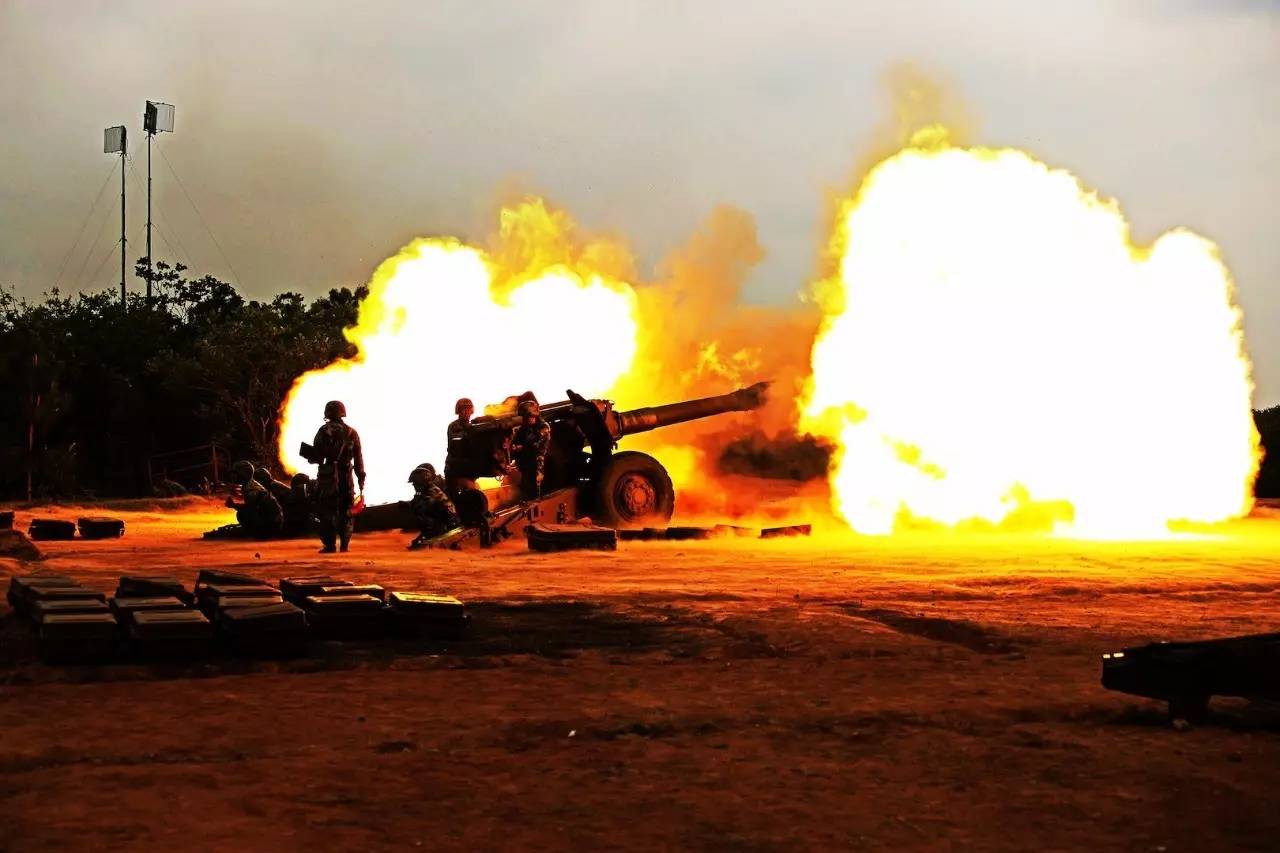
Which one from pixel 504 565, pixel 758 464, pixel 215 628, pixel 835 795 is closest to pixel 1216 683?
pixel 835 795

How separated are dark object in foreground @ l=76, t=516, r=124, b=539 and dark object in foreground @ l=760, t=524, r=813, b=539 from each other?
29.9 ft

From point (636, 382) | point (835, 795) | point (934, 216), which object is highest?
point (934, 216)

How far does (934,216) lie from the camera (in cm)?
1947

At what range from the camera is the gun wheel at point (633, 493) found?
A: 18.6 metres

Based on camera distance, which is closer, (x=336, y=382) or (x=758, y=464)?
(x=336, y=382)

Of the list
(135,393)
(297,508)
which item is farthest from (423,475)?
(135,393)

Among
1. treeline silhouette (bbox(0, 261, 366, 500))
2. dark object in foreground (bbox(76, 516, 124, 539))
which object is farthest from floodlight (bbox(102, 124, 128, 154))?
dark object in foreground (bbox(76, 516, 124, 539))

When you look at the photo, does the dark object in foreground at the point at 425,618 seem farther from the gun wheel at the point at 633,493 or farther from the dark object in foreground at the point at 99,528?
the dark object in foreground at the point at 99,528

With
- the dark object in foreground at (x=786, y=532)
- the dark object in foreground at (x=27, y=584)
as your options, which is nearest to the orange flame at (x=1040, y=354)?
the dark object in foreground at (x=786, y=532)

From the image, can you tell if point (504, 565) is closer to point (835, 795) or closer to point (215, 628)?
point (215, 628)

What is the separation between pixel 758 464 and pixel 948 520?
13.6 metres

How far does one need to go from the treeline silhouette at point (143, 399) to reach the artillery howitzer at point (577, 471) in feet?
39.9

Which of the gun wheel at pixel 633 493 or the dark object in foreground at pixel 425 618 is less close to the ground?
the gun wheel at pixel 633 493

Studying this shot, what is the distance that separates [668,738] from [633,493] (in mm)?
13195
